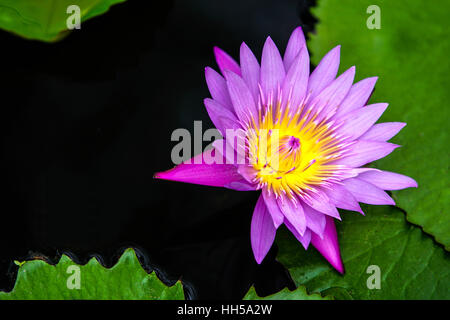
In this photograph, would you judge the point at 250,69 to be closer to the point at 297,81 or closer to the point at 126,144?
the point at 297,81

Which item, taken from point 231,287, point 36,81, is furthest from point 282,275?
point 36,81

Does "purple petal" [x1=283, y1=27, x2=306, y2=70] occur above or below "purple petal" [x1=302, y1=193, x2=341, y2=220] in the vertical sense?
above

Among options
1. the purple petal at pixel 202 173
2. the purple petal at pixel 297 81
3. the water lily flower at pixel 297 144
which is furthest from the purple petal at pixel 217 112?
the purple petal at pixel 297 81

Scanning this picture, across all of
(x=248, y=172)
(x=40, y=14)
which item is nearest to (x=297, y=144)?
(x=248, y=172)

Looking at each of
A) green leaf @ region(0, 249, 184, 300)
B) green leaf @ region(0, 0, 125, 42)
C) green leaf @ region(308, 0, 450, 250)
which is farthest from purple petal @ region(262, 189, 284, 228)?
green leaf @ region(0, 0, 125, 42)

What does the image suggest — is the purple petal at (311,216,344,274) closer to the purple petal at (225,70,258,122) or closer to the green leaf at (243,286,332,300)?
the green leaf at (243,286,332,300)

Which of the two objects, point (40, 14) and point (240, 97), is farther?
point (40, 14)
